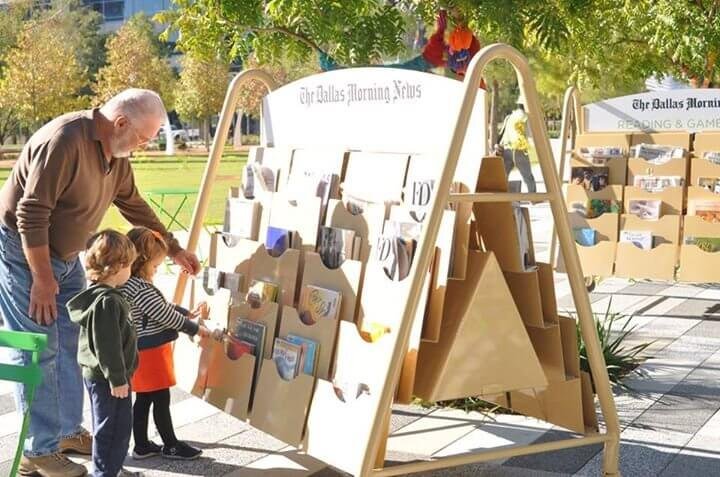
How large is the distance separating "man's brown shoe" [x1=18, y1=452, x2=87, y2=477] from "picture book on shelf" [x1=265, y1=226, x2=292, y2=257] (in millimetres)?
1255

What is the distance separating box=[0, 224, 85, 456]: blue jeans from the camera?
446 cm

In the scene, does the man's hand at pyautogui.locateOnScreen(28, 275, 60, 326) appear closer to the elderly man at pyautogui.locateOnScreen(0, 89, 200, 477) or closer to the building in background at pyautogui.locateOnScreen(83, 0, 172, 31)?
the elderly man at pyautogui.locateOnScreen(0, 89, 200, 477)

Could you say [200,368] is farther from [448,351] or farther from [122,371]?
[448,351]

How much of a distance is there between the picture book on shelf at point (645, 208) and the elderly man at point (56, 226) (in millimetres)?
4573

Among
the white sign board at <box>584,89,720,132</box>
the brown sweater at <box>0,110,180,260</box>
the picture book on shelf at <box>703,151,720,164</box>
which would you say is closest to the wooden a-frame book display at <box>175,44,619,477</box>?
the brown sweater at <box>0,110,180,260</box>

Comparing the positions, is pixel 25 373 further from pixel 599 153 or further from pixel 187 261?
pixel 599 153

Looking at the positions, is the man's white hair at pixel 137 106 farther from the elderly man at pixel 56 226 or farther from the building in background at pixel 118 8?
the building in background at pixel 118 8

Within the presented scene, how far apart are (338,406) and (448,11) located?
3617 millimetres

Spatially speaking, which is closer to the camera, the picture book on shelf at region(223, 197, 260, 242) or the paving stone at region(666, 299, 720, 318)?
the picture book on shelf at region(223, 197, 260, 242)

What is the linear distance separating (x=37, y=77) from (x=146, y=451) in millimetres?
36444

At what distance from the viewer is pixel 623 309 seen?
8.55 m

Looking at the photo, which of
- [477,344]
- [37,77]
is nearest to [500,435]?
[477,344]

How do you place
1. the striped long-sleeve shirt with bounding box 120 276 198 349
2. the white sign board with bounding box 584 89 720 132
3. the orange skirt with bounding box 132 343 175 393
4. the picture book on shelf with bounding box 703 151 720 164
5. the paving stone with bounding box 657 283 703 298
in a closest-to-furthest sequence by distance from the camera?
the striped long-sleeve shirt with bounding box 120 276 198 349 < the orange skirt with bounding box 132 343 175 393 < the picture book on shelf with bounding box 703 151 720 164 < the white sign board with bounding box 584 89 720 132 < the paving stone with bounding box 657 283 703 298

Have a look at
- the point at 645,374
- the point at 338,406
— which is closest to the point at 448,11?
the point at 645,374
